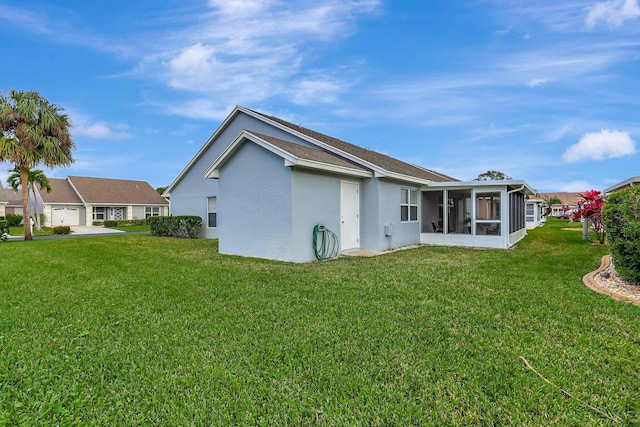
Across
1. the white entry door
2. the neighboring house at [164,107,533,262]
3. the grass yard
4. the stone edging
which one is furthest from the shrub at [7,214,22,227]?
the stone edging

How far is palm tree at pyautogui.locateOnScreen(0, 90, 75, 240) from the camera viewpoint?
16.0 metres

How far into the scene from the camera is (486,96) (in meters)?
13.7

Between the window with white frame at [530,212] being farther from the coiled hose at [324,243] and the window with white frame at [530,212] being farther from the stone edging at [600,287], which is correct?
the coiled hose at [324,243]

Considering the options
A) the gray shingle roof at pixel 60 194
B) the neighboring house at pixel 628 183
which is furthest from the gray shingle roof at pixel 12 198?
the neighboring house at pixel 628 183

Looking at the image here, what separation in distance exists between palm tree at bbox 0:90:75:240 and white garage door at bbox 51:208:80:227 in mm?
17504

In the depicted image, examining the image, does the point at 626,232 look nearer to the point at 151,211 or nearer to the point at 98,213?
the point at 98,213

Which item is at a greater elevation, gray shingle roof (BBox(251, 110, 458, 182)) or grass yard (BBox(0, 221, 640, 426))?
gray shingle roof (BBox(251, 110, 458, 182))

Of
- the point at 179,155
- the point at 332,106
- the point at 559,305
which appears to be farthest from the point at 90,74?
the point at 559,305

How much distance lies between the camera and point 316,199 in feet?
32.4

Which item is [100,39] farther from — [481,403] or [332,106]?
[481,403]

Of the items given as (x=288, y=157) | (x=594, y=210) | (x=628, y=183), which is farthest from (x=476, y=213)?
(x=288, y=157)

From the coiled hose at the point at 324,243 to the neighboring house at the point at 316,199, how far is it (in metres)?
0.16

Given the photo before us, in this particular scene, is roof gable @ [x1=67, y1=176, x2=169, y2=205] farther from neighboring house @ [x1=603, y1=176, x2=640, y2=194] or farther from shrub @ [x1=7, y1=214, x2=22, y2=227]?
neighboring house @ [x1=603, y1=176, x2=640, y2=194]

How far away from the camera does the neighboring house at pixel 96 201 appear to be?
31953 millimetres
